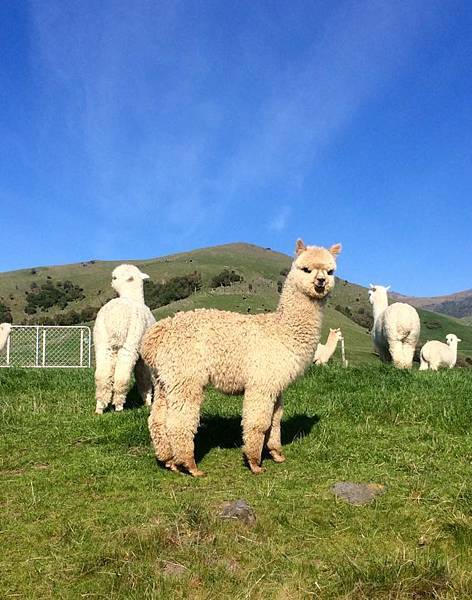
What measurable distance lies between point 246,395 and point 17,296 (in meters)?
82.7

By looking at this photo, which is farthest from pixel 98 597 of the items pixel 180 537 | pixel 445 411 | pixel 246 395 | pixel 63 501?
pixel 445 411

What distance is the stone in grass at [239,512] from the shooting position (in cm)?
436

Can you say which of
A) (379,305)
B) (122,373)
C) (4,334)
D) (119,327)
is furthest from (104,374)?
(4,334)

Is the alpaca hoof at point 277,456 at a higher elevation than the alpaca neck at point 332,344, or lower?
lower

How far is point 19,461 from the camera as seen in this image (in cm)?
657

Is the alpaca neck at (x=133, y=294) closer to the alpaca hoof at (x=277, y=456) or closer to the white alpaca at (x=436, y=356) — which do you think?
the alpaca hoof at (x=277, y=456)

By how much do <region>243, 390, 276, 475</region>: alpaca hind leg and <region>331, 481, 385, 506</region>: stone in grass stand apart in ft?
3.33

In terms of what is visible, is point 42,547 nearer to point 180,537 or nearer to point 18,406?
point 180,537

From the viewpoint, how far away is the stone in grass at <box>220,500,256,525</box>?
4.36 m

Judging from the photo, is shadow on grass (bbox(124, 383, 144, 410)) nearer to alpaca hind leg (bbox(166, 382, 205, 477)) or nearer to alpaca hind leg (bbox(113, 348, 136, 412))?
alpaca hind leg (bbox(113, 348, 136, 412))

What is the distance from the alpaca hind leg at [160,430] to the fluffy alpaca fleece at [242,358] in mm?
11

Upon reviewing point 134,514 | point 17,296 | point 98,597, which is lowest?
point 98,597

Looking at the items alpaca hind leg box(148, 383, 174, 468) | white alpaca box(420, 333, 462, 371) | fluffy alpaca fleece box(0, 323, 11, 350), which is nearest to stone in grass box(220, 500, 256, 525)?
alpaca hind leg box(148, 383, 174, 468)

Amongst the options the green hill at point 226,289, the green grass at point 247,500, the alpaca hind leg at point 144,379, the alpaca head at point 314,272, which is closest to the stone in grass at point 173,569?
the green grass at point 247,500
